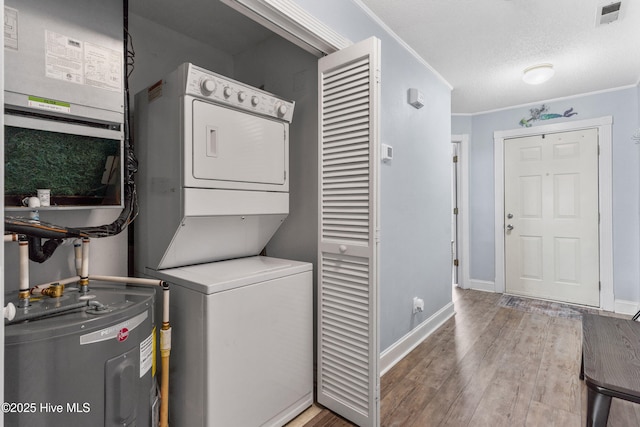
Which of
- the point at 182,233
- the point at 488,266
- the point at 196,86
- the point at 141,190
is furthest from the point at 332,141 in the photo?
the point at 488,266

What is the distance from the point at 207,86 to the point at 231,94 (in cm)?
14

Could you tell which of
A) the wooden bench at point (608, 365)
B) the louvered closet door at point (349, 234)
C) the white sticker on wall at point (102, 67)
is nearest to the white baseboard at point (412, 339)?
the louvered closet door at point (349, 234)

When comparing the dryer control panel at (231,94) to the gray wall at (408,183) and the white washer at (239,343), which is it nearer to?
the gray wall at (408,183)

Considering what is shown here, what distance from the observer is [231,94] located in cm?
163

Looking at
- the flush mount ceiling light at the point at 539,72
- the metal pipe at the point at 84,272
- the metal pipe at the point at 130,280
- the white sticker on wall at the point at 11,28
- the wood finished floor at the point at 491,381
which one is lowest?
the wood finished floor at the point at 491,381

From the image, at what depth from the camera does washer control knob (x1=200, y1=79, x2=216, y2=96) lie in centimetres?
151

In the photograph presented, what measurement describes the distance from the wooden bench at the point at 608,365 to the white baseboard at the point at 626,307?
2109 mm

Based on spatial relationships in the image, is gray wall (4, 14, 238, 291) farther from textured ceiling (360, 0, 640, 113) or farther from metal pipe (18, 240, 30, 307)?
textured ceiling (360, 0, 640, 113)

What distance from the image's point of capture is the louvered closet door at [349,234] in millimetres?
1675

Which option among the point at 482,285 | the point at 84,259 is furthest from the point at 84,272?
the point at 482,285

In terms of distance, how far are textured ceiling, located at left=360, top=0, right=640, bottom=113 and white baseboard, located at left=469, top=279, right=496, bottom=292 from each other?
2444 millimetres

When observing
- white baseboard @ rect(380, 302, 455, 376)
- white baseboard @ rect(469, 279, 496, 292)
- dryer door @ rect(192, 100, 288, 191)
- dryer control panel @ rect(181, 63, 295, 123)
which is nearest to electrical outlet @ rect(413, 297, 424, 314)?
white baseboard @ rect(380, 302, 455, 376)

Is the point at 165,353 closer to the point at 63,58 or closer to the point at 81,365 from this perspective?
the point at 81,365

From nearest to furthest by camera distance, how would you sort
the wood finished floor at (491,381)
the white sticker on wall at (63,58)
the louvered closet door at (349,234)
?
the white sticker on wall at (63,58)
the louvered closet door at (349,234)
the wood finished floor at (491,381)
